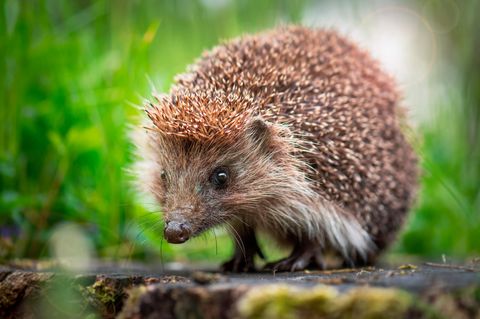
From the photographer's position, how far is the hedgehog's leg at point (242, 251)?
3.80 metres

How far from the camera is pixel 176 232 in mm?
3158

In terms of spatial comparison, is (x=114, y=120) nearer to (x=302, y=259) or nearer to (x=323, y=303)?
(x=302, y=259)

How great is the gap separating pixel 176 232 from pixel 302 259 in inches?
36.4

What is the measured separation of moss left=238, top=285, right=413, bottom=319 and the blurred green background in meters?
A: 1.57

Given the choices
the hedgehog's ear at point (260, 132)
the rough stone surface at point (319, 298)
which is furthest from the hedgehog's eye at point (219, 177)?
the rough stone surface at point (319, 298)

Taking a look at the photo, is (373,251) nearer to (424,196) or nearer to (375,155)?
(375,155)

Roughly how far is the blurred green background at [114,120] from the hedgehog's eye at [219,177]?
357 millimetres

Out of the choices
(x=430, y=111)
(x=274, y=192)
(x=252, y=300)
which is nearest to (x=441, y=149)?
(x=430, y=111)

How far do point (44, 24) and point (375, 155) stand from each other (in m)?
2.73

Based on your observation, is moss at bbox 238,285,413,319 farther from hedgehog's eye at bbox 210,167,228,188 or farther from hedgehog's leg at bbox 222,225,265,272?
hedgehog's leg at bbox 222,225,265,272

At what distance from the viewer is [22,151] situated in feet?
16.2

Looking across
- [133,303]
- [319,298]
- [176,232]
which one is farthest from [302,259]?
[319,298]

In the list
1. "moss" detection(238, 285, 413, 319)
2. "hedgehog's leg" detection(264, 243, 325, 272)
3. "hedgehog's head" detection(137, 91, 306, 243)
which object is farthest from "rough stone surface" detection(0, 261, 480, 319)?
"hedgehog's leg" detection(264, 243, 325, 272)

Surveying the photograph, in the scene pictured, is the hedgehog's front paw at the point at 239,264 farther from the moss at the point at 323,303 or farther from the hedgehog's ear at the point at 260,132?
the moss at the point at 323,303
